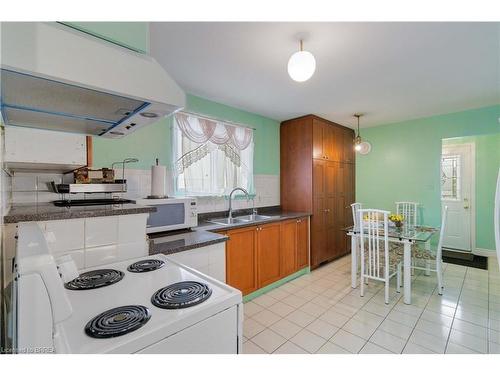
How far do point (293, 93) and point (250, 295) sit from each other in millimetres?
2404

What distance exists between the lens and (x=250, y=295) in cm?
262

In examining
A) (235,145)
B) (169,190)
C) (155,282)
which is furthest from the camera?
Result: (235,145)

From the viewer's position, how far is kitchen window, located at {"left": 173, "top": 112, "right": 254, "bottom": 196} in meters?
2.68

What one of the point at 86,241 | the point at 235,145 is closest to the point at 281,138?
the point at 235,145

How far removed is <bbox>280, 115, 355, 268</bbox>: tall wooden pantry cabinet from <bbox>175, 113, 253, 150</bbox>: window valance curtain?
82 cm

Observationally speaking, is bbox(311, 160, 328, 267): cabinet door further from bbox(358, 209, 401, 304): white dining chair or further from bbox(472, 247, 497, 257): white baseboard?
bbox(472, 247, 497, 257): white baseboard

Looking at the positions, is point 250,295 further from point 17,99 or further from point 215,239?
point 17,99

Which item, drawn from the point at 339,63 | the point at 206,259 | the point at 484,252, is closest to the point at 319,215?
the point at 339,63

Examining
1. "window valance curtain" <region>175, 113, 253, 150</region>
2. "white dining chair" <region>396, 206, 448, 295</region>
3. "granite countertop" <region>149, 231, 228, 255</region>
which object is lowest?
"white dining chair" <region>396, 206, 448, 295</region>

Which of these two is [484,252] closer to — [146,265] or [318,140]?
[318,140]

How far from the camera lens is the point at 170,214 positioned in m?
2.06

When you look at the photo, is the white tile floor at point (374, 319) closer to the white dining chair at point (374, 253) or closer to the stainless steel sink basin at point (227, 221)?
the white dining chair at point (374, 253)

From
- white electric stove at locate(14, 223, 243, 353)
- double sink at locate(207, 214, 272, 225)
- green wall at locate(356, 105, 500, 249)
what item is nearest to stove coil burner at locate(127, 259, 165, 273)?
white electric stove at locate(14, 223, 243, 353)
